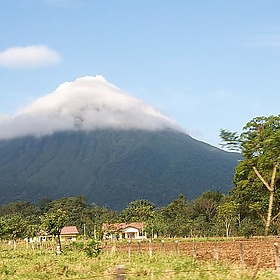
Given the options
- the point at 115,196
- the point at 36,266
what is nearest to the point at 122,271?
the point at 36,266

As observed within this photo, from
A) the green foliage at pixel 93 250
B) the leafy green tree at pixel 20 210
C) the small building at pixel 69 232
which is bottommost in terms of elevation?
the small building at pixel 69 232

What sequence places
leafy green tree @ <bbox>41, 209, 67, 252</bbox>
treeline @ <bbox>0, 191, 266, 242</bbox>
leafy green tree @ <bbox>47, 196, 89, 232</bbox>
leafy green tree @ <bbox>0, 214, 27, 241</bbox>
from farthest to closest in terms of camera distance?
leafy green tree @ <bbox>47, 196, 89, 232</bbox> < leafy green tree @ <bbox>0, 214, 27, 241</bbox> < treeline @ <bbox>0, 191, 266, 242</bbox> < leafy green tree @ <bbox>41, 209, 67, 252</bbox>

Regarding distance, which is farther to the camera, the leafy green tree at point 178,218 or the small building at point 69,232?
the small building at point 69,232

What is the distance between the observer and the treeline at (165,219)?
3731 centimetres

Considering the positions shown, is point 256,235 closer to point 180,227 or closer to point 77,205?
point 180,227

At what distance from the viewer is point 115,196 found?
7534 inches

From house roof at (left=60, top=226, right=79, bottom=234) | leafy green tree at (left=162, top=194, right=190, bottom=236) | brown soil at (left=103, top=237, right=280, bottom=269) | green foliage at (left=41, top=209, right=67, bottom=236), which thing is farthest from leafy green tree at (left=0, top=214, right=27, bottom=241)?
house roof at (left=60, top=226, right=79, bottom=234)

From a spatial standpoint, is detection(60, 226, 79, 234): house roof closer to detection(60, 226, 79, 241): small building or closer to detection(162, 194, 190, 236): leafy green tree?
detection(60, 226, 79, 241): small building

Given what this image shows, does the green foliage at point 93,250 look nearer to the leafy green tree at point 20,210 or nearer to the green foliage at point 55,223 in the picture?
the green foliage at point 55,223

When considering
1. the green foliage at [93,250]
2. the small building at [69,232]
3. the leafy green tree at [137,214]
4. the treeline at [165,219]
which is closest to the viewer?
the green foliage at [93,250]

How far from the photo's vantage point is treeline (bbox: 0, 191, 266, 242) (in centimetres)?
3731

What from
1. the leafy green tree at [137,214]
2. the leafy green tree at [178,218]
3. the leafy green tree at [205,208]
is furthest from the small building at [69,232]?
the leafy green tree at [205,208]

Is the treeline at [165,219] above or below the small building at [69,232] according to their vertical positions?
above

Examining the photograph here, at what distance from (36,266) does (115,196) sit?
17747cm
